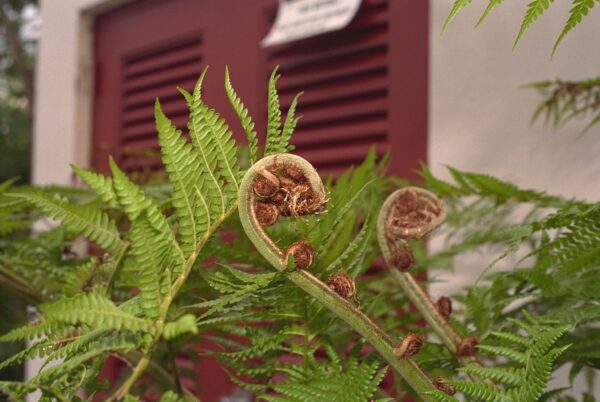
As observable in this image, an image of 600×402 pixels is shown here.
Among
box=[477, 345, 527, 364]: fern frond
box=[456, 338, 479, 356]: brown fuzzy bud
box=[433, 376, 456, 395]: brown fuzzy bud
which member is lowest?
box=[433, 376, 456, 395]: brown fuzzy bud

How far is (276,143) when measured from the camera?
0.99 feet

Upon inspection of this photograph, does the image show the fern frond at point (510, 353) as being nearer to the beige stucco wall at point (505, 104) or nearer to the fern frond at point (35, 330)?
the fern frond at point (35, 330)

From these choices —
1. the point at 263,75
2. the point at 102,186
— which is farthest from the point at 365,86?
the point at 102,186

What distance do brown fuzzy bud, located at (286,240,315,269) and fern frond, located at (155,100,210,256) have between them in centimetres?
4

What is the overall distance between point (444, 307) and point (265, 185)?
151 millimetres

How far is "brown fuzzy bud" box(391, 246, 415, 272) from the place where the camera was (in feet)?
1.24

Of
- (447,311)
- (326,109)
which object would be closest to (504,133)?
(326,109)

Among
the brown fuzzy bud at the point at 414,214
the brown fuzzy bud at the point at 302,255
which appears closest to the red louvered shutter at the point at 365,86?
the brown fuzzy bud at the point at 414,214

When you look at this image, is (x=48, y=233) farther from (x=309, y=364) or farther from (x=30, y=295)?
(x=309, y=364)

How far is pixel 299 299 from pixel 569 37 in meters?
0.78

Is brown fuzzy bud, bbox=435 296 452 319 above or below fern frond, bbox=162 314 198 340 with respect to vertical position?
below

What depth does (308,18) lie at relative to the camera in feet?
4.25

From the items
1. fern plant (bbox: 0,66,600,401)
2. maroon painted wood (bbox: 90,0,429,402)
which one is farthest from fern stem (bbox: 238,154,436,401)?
maroon painted wood (bbox: 90,0,429,402)

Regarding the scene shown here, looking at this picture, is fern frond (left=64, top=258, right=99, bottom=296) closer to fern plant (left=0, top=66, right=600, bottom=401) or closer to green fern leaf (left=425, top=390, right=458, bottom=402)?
fern plant (left=0, top=66, right=600, bottom=401)
